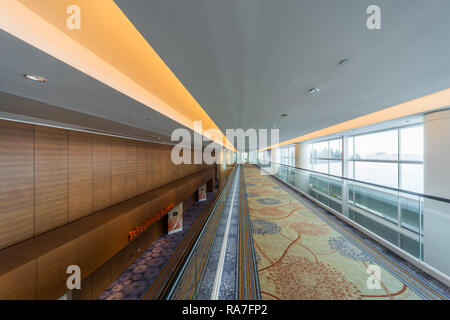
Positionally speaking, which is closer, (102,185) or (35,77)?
(35,77)

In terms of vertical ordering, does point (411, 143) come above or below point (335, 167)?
above

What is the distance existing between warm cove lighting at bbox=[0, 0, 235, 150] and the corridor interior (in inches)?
72.5

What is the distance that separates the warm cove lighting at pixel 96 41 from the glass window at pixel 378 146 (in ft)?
24.3

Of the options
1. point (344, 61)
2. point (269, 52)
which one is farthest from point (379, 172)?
point (269, 52)

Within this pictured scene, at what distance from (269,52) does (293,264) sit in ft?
9.17

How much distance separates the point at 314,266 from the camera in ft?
7.14

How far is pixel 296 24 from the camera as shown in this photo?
1.11 m

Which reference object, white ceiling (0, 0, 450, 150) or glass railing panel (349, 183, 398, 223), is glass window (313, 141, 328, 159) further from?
white ceiling (0, 0, 450, 150)

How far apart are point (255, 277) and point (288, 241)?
3.53 ft

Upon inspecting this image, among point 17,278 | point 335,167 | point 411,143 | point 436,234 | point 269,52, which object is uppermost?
point 269,52

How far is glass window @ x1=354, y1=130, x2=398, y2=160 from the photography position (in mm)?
5254

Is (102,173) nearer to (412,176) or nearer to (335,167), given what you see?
(412,176)

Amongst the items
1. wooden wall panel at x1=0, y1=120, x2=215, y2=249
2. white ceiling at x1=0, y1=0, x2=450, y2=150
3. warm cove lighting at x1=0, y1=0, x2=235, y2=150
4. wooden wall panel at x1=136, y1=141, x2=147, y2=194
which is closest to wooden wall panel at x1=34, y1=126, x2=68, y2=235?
wooden wall panel at x1=0, y1=120, x2=215, y2=249

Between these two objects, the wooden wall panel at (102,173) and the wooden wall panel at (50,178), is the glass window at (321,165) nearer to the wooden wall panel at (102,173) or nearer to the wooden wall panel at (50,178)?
the wooden wall panel at (102,173)
